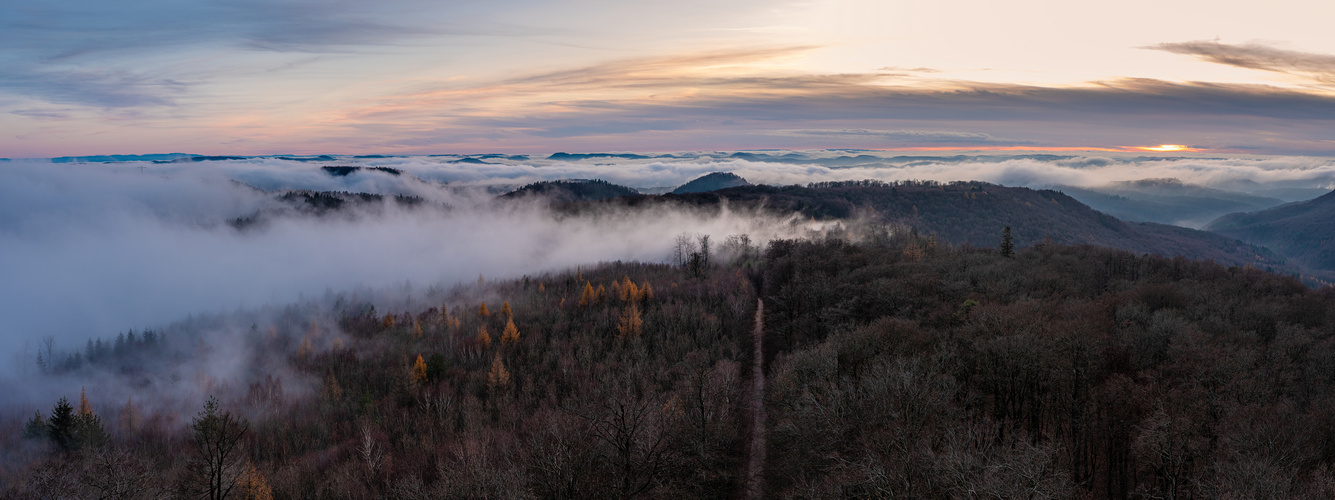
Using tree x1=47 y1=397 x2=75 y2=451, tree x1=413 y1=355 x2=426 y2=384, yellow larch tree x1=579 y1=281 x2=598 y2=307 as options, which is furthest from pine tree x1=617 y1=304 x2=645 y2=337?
tree x1=47 y1=397 x2=75 y2=451

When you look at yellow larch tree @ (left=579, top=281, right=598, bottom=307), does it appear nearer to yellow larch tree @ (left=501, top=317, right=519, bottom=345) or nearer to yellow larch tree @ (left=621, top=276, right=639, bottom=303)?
yellow larch tree @ (left=621, top=276, right=639, bottom=303)

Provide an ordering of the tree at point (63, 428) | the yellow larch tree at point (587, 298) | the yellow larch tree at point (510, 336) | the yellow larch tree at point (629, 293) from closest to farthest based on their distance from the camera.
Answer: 1. the tree at point (63, 428)
2. the yellow larch tree at point (510, 336)
3. the yellow larch tree at point (629, 293)
4. the yellow larch tree at point (587, 298)

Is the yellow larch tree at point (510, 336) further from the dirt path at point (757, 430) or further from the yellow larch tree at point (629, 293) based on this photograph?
the dirt path at point (757, 430)

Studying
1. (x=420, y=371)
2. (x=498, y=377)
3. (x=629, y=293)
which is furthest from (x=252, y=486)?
(x=629, y=293)

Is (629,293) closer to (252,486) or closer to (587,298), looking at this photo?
(587,298)

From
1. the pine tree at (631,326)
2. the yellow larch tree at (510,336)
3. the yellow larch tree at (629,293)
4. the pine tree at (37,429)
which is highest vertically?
the yellow larch tree at (629,293)

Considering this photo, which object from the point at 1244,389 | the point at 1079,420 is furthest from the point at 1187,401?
the point at 1079,420

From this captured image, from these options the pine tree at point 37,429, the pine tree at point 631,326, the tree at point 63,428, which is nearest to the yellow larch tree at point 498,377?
the pine tree at point 631,326
